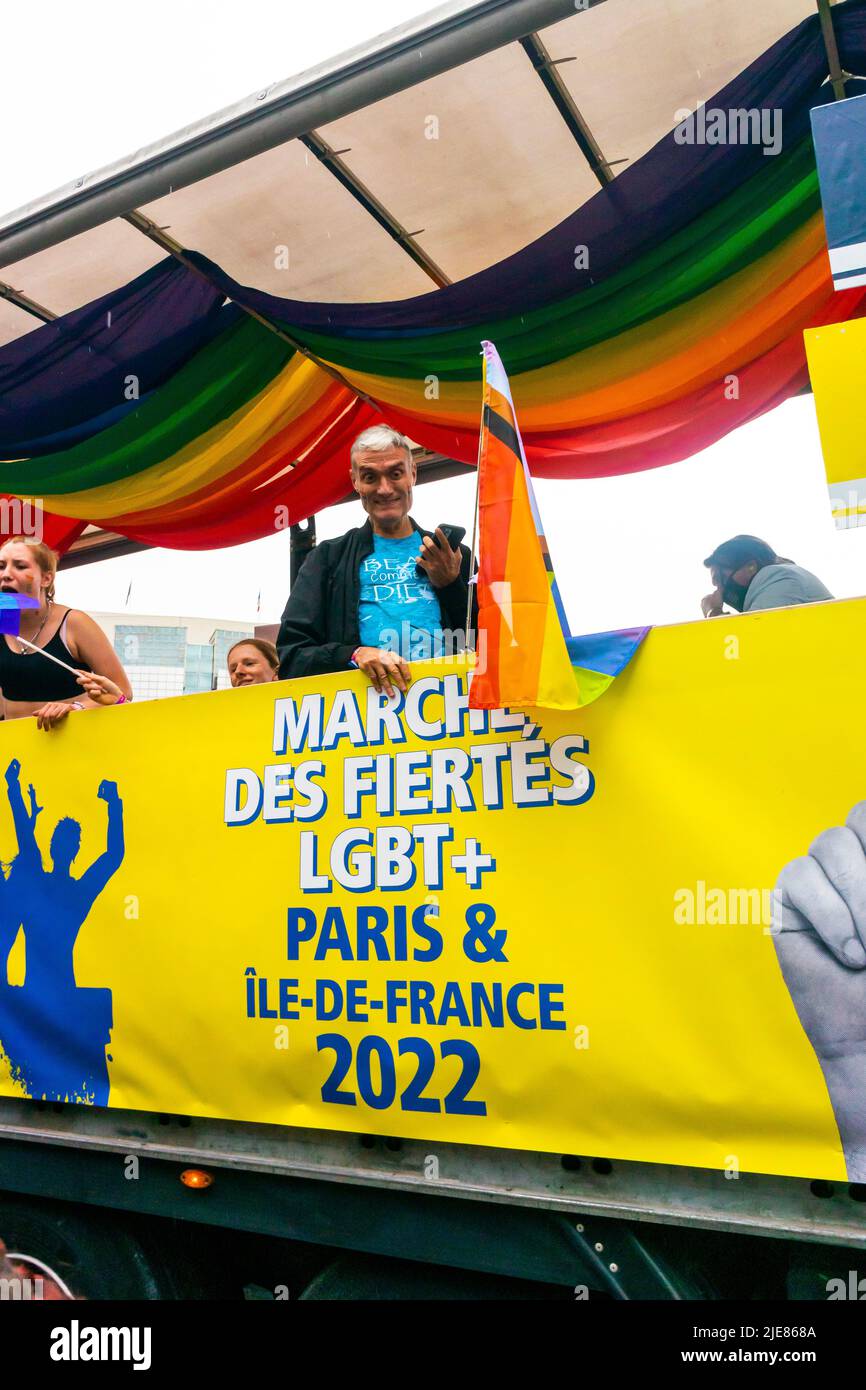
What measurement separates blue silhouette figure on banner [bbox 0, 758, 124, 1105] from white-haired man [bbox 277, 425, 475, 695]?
0.74 meters

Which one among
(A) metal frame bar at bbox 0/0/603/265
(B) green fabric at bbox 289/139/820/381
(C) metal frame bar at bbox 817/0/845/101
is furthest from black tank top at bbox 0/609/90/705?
Answer: (C) metal frame bar at bbox 817/0/845/101

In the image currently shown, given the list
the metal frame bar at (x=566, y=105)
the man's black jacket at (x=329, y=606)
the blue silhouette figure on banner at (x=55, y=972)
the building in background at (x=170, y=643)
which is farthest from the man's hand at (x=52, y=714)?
the building in background at (x=170, y=643)

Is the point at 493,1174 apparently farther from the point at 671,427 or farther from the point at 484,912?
the point at 671,427

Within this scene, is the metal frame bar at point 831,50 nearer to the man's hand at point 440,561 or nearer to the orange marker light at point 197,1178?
the man's hand at point 440,561

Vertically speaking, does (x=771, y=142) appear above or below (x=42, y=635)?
above

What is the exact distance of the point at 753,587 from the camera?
335 centimetres

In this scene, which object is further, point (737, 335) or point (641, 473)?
point (641, 473)

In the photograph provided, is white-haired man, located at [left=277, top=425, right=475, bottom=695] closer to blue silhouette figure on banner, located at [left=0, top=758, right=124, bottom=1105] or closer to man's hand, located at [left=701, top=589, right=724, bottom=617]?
blue silhouette figure on banner, located at [left=0, top=758, right=124, bottom=1105]

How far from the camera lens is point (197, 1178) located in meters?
2.55

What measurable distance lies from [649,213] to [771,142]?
390mm

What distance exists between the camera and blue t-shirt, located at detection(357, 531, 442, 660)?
294 cm

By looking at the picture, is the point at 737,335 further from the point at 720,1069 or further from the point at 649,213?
the point at 720,1069

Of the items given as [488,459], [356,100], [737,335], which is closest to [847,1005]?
[488,459]

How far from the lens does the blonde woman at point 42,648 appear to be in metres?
3.54
